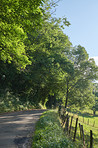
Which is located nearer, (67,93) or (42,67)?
(42,67)

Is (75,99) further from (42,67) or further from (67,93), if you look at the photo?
(42,67)

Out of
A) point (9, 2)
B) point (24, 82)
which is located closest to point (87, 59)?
point (24, 82)

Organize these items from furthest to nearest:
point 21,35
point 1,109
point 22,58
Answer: point 1,109, point 22,58, point 21,35

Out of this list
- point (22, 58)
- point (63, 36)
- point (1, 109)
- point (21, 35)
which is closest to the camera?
point (21, 35)

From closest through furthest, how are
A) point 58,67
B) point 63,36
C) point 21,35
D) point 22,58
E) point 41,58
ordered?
point 21,35, point 22,58, point 41,58, point 58,67, point 63,36

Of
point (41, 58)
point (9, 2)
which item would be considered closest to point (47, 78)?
point (41, 58)

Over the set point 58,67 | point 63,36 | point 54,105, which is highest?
point 63,36

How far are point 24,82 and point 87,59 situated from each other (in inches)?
691

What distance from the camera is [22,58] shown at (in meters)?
13.6

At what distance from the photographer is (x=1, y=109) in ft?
50.0

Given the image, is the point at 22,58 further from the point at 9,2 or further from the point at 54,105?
the point at 54,105

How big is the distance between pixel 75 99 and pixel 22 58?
23.2m

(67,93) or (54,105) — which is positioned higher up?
(67,93)

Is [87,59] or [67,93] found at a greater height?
[87,59]
